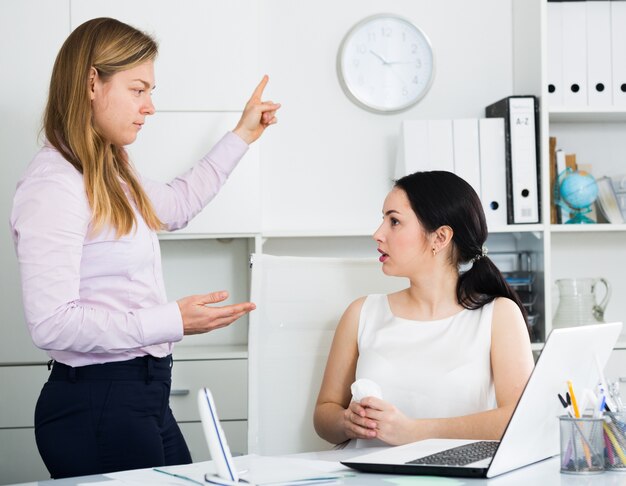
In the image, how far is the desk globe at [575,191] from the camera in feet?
10.1

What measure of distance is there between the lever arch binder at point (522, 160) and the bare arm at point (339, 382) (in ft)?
3.80

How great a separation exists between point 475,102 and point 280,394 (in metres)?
1.69

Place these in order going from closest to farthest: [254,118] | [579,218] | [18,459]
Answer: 1. [254,118]
2. [18,459]
3. [579,218]

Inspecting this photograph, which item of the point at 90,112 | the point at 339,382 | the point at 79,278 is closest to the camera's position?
the point at 79,278

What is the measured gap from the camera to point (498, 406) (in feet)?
6.12

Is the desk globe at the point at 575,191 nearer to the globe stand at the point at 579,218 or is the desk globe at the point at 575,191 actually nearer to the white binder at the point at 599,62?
the globe stand at the point at 579,218

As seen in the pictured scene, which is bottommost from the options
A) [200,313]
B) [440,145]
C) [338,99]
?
[200,313]

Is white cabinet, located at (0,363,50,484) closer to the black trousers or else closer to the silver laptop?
the black trousers

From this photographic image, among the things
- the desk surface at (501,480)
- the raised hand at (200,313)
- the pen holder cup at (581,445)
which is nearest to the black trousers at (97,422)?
the raised hand at (200,313)

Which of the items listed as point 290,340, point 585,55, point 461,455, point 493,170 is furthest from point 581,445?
point 585,55

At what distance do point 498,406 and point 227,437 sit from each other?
1245 mm

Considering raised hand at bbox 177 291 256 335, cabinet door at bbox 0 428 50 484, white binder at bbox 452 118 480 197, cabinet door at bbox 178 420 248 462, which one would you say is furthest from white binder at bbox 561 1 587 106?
cabinet door at bbox 0 428 50 484

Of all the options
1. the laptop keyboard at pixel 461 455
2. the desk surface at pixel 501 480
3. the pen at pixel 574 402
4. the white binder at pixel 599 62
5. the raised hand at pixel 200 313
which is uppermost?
the white binder at pixel 599 62

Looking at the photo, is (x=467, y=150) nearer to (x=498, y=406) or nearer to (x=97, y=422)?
(x=498, y=406)
